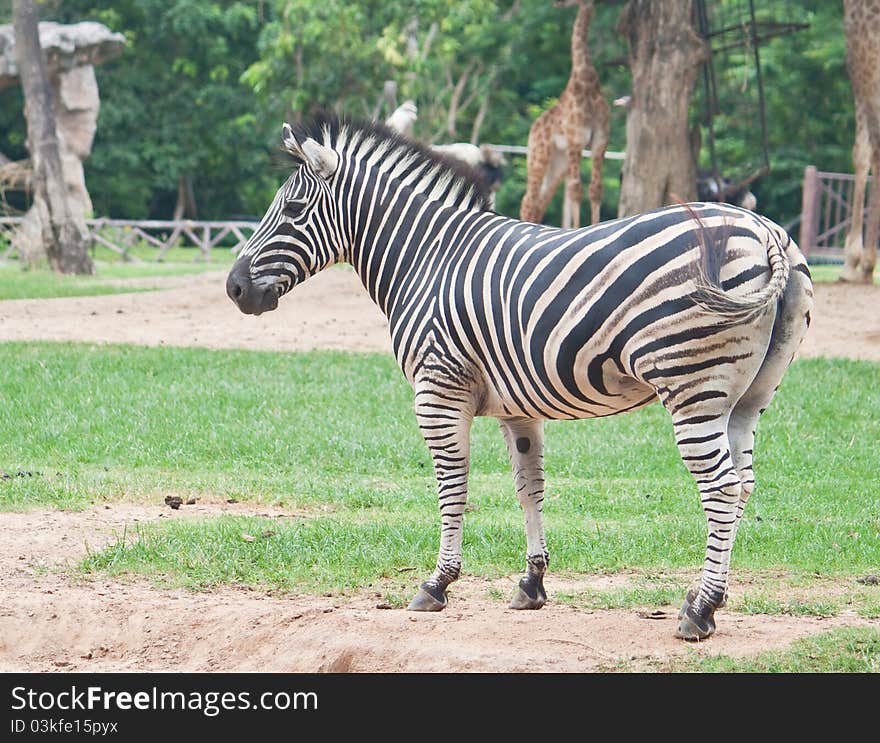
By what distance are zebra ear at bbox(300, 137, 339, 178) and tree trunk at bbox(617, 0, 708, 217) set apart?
10.7m

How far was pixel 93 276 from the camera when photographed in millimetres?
21391

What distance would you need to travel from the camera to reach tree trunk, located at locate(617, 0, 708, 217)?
15914mm

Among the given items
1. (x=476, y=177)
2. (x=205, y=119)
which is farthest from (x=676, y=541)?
(x=205, y=119)

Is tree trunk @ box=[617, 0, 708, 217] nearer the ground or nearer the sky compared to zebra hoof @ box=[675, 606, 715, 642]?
nearer the sky

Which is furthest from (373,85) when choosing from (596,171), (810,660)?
(810,660)

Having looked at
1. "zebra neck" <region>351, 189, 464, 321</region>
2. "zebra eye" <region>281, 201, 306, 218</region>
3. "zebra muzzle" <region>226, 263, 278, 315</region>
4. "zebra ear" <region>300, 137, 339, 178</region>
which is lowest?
"zebra muzzle" <region>226, 263, 278, 315</region>

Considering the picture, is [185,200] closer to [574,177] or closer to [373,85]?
[373,85]

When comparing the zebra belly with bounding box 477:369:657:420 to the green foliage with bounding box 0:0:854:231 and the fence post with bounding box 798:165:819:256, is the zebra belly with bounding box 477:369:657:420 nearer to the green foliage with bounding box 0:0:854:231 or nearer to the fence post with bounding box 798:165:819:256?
the fence post with bounding box 798:165:819:256

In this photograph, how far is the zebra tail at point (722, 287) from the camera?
4586mm

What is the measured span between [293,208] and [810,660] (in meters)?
3.11

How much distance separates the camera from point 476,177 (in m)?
5.80

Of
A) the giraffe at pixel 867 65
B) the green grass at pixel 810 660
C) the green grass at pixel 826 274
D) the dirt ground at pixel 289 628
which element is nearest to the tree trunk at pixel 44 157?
the green grass at pixel 826 274

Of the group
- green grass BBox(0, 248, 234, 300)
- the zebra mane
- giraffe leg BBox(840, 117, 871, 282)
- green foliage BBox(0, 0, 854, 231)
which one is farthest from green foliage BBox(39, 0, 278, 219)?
the zebra mane

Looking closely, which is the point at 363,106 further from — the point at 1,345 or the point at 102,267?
the point at 1,345
